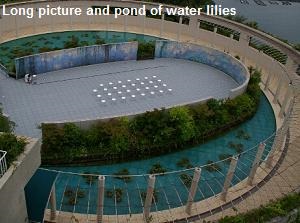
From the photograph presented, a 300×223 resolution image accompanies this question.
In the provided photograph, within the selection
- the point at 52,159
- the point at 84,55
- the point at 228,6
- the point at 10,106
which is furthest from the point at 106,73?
the point at 228,6

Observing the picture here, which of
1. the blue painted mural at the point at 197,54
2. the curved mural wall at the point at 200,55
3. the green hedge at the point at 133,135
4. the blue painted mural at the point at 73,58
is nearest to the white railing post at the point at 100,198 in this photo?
the green hedge at the point at 133,135

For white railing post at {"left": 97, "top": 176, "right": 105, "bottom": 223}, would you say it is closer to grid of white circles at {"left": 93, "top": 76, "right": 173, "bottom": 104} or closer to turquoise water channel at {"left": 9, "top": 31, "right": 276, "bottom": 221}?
turquoise water channel at {"left": 9, "top": 31, "right": 276, "bottom": 221}

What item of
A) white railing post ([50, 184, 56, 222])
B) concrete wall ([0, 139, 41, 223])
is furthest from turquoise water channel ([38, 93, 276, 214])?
concrete wall ([0, 139, 41, 223])

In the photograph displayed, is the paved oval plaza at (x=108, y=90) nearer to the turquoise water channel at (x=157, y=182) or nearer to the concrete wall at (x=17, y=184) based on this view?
the turquoise water channel at (x=157, y=182)

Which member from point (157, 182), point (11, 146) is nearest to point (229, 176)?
point (157, 182)

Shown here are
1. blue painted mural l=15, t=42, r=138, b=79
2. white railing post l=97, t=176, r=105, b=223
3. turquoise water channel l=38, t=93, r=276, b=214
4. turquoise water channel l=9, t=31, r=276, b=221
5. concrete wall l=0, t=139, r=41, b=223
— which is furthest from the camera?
blue painted mural l=15, t=42, r=138, b=79

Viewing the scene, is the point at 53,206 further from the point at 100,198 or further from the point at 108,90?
the point at 108,90
